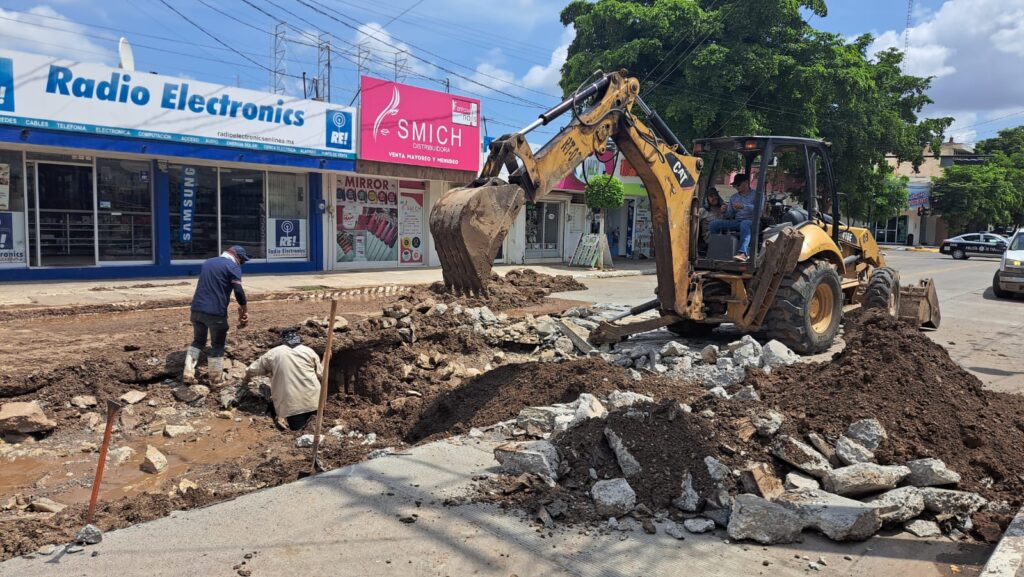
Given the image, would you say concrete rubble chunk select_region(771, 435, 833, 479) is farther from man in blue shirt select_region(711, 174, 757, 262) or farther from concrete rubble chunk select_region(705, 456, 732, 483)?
man in blue shirt select_region(711, 174, 757, 262)

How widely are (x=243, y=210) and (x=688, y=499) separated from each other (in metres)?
16.1

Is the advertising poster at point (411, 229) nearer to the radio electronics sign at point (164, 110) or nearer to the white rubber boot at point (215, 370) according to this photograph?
the radio electronics sign at point (164, 110)

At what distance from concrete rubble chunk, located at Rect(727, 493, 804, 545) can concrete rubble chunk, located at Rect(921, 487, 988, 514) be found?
3.09 ft

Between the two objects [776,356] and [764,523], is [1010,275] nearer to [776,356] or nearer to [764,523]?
[776,356]

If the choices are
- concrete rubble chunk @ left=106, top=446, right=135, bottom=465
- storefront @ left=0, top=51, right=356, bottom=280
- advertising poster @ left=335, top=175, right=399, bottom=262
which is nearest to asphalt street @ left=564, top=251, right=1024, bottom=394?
advertising poster @ left=335, top=175, right=399, bottom=262

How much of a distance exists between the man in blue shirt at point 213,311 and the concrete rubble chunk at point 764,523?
20.6 ft

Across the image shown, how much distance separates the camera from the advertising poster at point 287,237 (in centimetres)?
1836

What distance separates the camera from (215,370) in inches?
323

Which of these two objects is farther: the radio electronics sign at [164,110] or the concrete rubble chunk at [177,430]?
the radio electronics sign at [164,110]

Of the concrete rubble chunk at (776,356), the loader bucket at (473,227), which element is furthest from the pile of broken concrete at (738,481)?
the concrete rubble chunk at (776,356)

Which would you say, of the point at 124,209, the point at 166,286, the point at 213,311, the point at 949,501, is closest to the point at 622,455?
the point at 949,501

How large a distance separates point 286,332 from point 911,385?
697 centimetres

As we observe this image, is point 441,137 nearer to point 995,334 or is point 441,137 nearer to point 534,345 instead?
point 534,345

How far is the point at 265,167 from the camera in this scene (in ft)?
58.4
